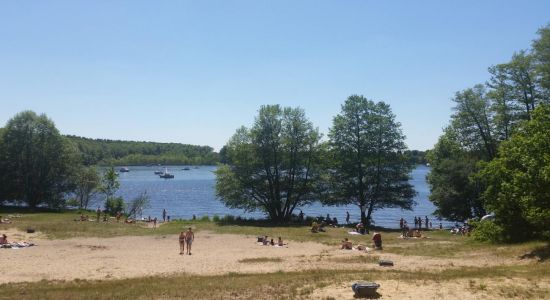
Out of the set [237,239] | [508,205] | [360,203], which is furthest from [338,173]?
[508,205]

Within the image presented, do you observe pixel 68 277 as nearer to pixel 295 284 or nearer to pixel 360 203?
pixel 295 284

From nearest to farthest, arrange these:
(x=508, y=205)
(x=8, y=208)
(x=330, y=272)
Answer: (x=330, y=272), (x=508, y=205), (x=8, y=208)

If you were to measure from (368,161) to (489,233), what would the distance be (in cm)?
2105

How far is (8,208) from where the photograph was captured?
60.3m

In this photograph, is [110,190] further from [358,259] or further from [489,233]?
[489,233]

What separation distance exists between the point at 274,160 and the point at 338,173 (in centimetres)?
745

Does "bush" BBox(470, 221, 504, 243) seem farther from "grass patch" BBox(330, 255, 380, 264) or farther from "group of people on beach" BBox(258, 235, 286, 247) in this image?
"group of people on beach" BBox(258, 235, 286, 247)

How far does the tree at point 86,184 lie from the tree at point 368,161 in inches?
1466

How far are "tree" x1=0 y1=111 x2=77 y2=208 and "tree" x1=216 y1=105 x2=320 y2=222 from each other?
83.6 ft

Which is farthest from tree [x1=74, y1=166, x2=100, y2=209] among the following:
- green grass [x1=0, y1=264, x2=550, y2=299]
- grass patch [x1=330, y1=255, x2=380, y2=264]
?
green grass [x1=0, y1=264, x2=550, y2=299]

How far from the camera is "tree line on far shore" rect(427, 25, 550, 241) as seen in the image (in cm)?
2519

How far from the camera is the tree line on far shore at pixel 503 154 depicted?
2519 cm

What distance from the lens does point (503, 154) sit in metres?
30.1

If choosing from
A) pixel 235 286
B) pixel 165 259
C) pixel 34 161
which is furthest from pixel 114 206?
pixel 235 286
